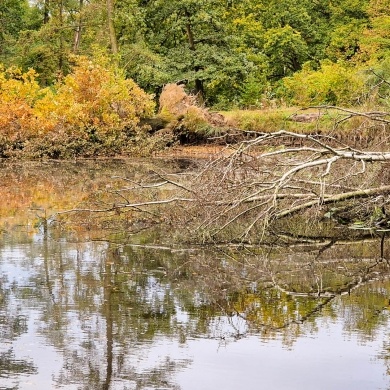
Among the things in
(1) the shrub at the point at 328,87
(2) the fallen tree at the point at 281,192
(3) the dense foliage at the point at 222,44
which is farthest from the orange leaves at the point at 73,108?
(2) the fallen tree at the point at 281,192

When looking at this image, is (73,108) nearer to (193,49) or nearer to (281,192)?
(193,49)

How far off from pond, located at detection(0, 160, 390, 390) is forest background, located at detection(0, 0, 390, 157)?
48.4 feet

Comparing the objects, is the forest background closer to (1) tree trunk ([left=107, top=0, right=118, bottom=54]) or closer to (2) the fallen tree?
(1) tree trunk ([left=107, top=0, right=118, bottom=54])

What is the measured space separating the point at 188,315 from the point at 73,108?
61.0 feet

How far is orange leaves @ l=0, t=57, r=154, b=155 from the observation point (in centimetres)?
2452

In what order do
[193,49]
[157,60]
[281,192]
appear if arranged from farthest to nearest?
[193,49], [157,60], [281,192]

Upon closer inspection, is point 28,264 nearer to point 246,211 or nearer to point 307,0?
point 246,211

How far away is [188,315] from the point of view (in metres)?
6.65

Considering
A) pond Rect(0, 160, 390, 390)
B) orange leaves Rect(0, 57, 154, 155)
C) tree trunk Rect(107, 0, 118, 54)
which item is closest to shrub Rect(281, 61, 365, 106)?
orange leaves Rect(0, 57, 154, 155)

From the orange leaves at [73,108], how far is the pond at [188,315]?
14190 mm

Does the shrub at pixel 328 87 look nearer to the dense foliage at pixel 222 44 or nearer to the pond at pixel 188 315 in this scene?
the dense foliage at pixel 222 44

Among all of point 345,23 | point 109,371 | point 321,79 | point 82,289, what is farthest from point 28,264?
point 345,23

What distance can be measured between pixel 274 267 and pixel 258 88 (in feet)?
92.7

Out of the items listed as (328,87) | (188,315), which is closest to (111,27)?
(328,87)
